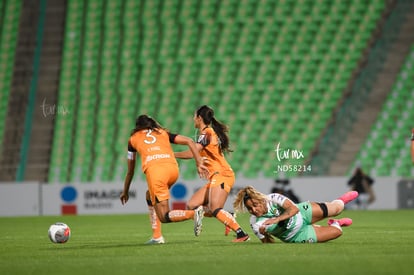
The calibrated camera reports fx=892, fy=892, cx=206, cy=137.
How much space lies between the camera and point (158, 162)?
11023 millimetres

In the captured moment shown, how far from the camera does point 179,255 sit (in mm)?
9289

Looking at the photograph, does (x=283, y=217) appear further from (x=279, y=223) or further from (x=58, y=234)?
(x=58, y=234)

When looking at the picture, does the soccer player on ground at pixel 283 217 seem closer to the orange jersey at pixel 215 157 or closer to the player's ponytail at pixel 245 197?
the player's ponytail at pixel 245 197

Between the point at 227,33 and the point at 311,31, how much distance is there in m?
2.61

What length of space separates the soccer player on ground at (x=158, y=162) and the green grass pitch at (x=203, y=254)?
449 mm

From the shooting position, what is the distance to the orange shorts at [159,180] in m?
10.9

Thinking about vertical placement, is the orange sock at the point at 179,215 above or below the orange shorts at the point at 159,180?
below

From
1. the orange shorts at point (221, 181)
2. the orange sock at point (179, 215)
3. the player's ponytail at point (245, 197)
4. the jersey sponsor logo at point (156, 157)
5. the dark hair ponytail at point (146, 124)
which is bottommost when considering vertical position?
the orange sock at point (179, 215)

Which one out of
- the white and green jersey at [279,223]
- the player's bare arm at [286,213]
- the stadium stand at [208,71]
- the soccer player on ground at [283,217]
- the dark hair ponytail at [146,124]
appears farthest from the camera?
the stadium stand at [208,71]

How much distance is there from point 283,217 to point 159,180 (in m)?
1.66

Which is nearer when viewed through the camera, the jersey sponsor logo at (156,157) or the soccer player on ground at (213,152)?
the jersey sponsor logo at (156,157)

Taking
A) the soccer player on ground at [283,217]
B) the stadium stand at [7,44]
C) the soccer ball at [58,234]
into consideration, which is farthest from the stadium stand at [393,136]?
the soccer ball at [58,234]

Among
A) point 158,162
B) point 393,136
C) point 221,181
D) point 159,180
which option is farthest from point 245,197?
point 393,136

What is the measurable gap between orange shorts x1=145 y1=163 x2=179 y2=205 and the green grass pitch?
61 cm
